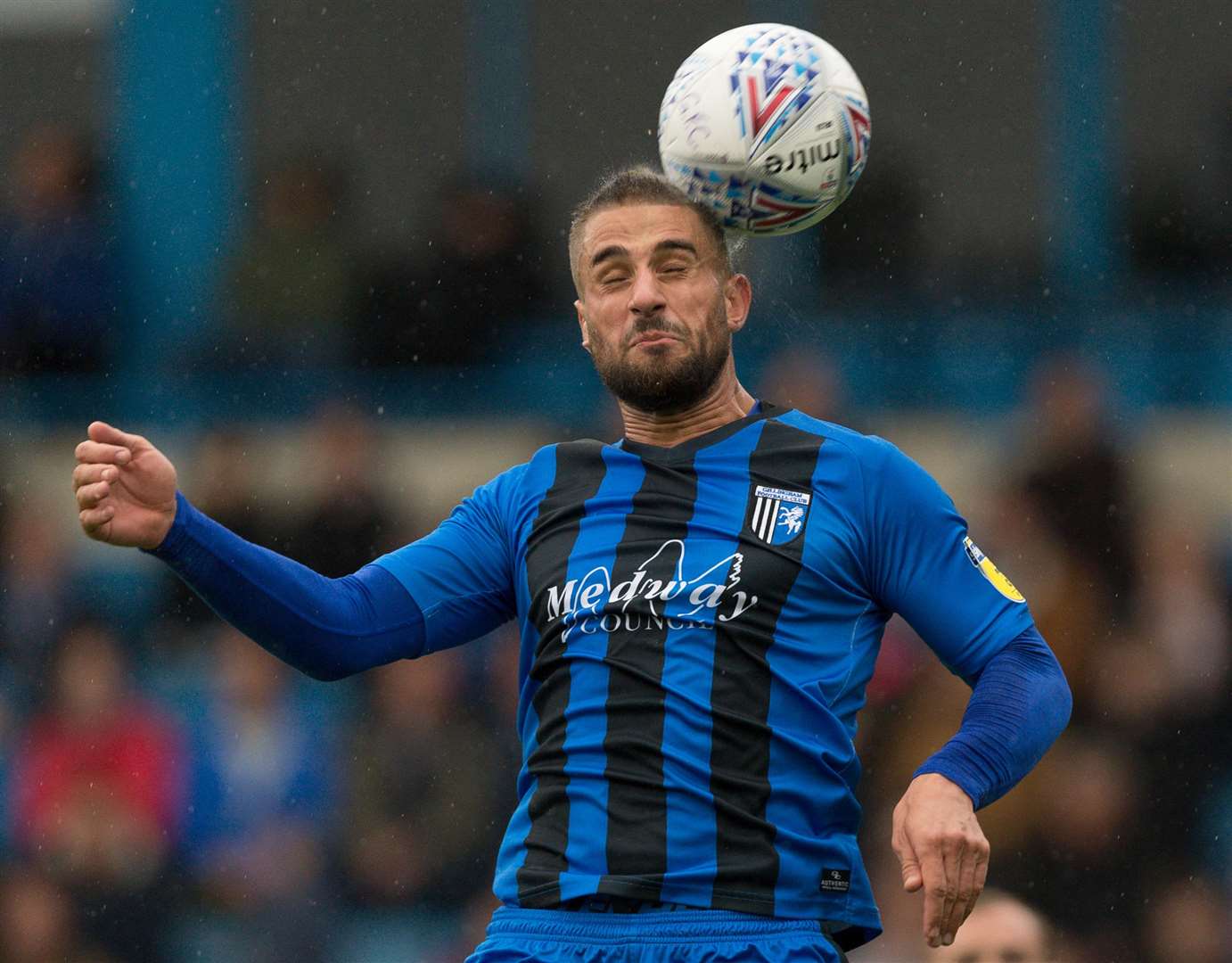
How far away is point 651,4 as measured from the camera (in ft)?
36.2

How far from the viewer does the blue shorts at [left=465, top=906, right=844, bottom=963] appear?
138 inches

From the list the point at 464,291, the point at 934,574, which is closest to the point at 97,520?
the point at 934,574

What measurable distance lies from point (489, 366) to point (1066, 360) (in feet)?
9.82

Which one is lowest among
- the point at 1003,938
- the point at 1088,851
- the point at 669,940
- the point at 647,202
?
the point at 1088,851

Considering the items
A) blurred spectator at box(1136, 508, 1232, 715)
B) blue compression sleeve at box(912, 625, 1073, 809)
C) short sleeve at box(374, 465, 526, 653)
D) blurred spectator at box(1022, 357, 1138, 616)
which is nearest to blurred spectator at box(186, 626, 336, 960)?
blurred spectator at box(1022, 357, 1138, 616)

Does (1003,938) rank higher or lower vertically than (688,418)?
lower

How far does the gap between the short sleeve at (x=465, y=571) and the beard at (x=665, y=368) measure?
1.00 ft

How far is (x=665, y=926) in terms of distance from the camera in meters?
3.53

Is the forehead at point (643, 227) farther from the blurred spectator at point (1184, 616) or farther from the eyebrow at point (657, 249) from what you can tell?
the blurred spectator at point (1184, 616)

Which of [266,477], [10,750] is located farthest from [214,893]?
[266,477]

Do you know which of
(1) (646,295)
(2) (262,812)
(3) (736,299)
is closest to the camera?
(1) (646,295)

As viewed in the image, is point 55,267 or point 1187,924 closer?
point 1187,924

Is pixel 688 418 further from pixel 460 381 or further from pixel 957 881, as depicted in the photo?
pixel 460 381

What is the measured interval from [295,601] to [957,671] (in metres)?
1.28
